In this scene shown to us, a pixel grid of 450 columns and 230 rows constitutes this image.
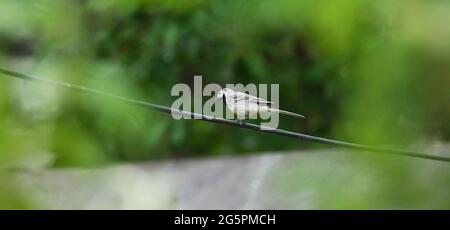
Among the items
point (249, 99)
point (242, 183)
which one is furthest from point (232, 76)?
point (249, 99)

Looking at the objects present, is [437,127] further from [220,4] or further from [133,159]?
[133,159]

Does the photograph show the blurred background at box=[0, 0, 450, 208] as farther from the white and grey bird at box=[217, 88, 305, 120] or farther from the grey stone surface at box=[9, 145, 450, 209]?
the white and grey bird at box=[217, 88, 305, 120]

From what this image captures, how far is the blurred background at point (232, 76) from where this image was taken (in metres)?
3.48

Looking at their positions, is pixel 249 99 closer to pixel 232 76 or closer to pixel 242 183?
pixel 242 183

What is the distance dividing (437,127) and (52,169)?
4.25 ft

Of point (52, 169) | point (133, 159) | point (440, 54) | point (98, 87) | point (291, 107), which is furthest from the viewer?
point (291, 107)

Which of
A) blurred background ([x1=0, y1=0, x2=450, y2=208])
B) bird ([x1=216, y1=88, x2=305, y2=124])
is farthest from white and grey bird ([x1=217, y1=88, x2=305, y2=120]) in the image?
blurred background ([x1=0, y1=0, x2=450, y2=208])

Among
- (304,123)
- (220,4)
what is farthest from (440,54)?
(304,123)

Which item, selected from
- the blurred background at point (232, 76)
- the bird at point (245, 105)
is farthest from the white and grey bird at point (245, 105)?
the blurred background at point (232, 76)

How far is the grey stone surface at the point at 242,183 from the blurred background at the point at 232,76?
1cm

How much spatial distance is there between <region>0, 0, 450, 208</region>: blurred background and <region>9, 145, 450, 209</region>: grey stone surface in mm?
11

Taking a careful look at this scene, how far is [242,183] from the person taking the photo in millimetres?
4195

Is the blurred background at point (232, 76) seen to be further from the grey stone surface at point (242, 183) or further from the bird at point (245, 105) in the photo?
the bird at point (245, 105)

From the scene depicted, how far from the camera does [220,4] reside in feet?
13.4
